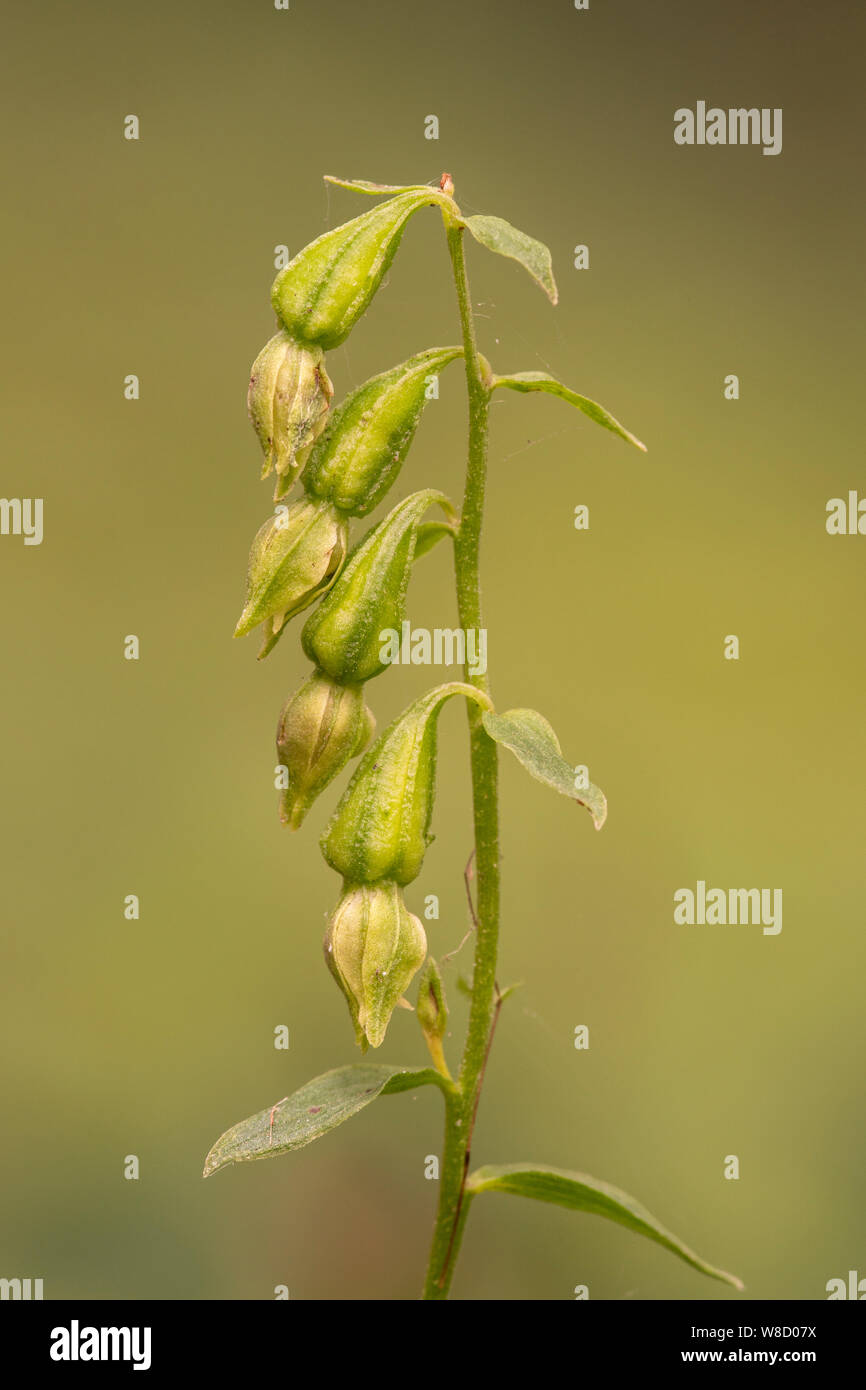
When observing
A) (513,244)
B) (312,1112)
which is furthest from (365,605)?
(312,1112)

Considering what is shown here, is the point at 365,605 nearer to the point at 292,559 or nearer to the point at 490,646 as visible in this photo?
the point at 292,559

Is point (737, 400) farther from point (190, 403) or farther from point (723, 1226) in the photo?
point (723, 1226)

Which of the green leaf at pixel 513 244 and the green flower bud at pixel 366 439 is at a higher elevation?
the green leaf at pixel 513 244

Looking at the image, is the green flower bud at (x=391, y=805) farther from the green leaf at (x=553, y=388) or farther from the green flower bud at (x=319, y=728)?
the green leaf at (x=553, y=388)
